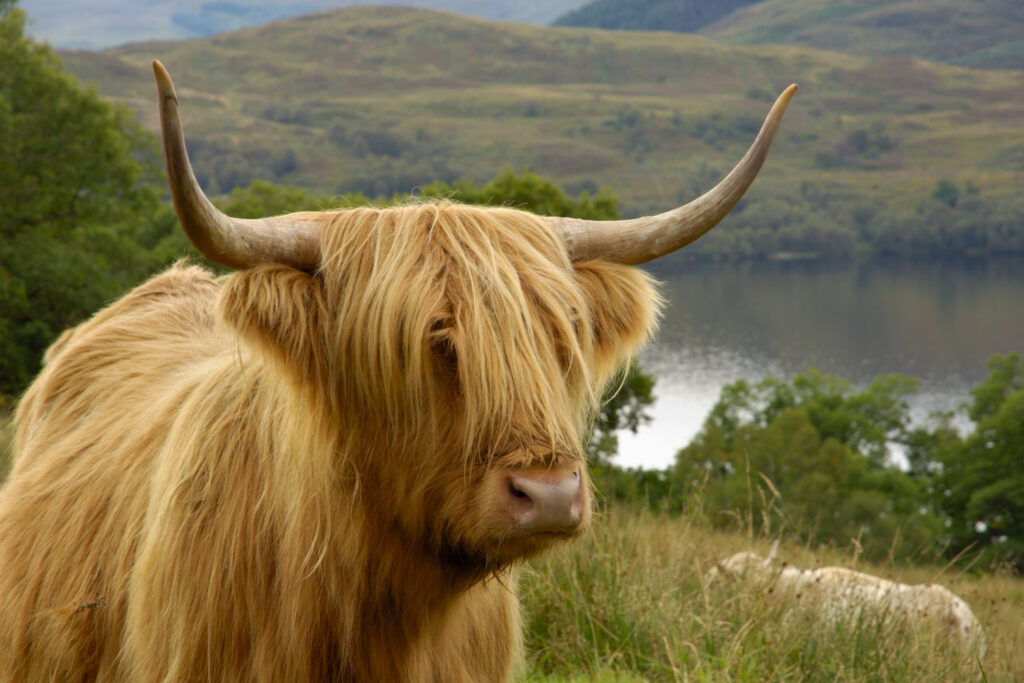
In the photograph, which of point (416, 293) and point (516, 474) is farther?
point (416, 293)

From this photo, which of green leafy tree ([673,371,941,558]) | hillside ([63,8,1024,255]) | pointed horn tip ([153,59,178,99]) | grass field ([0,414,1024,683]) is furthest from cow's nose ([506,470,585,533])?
hillside ([63,8,1024,255])

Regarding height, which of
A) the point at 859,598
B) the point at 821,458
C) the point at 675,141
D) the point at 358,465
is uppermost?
the point at 358,465

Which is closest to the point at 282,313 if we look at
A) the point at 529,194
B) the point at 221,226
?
the point at 221,226

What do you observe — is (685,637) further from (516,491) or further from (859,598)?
(516,491)

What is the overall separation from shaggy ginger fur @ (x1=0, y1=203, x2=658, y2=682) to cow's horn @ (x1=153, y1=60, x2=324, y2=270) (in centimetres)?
5

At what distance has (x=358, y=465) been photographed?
7.36 feet

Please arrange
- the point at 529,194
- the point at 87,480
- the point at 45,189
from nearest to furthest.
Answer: the point at 87,480
the point at 529,194
the point at 45,189

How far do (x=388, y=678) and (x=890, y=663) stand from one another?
2661mm

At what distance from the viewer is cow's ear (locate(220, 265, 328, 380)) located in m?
2.12

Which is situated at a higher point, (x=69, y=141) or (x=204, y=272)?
(x=204, y=272)

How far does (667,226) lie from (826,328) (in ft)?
245

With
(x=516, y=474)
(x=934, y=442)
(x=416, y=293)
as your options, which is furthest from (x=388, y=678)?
(x=934, y=442)

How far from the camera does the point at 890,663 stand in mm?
4020

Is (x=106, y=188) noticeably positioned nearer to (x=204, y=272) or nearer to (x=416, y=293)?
(x=204, y=272)
